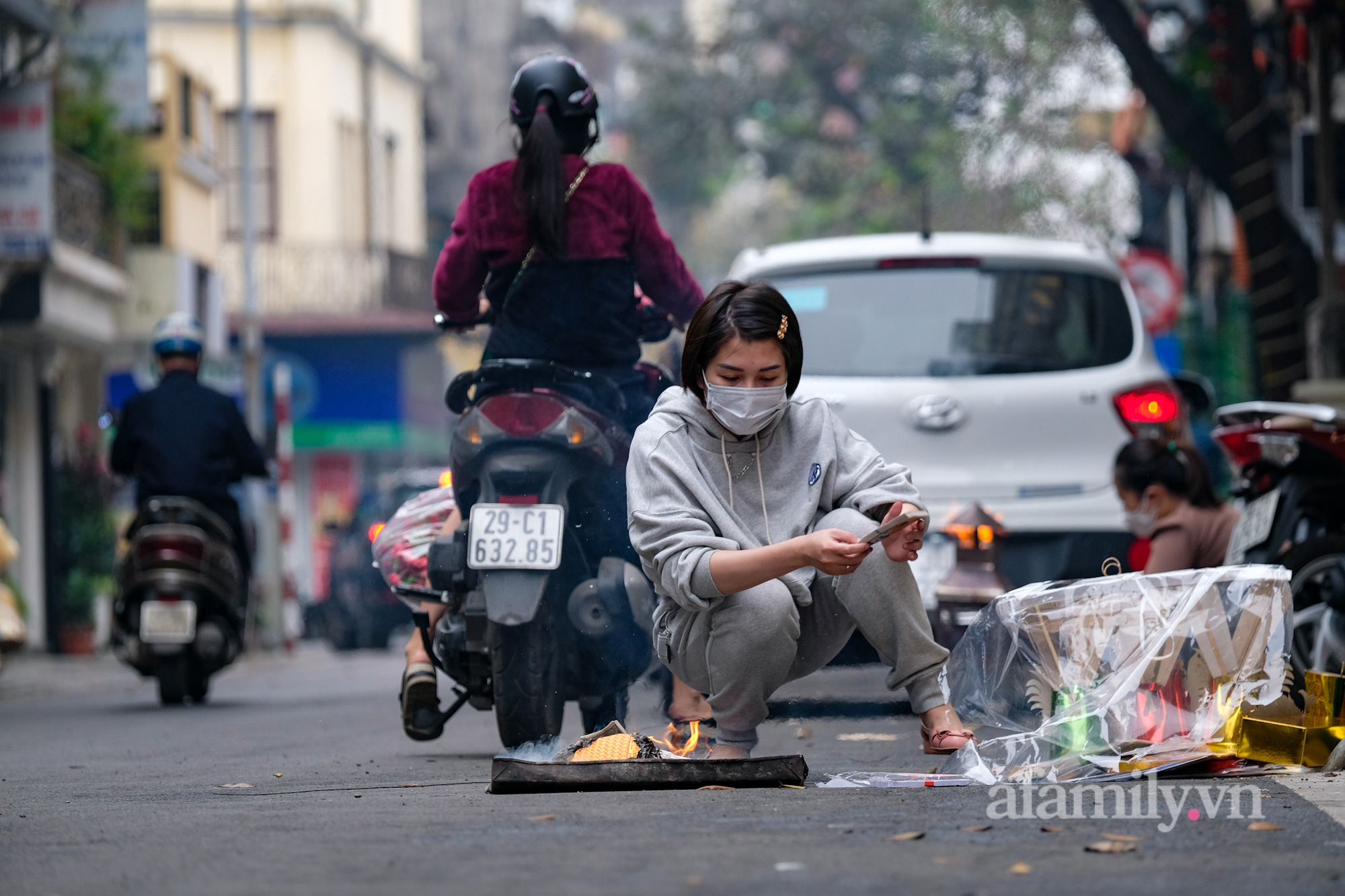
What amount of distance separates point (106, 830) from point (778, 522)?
170 cm

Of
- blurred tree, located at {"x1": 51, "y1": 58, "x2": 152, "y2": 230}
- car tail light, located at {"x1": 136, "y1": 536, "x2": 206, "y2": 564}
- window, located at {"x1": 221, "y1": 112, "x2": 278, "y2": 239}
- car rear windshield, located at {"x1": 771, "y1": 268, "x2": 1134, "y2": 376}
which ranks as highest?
window, located at {"x1": 221, "y1": 112, "x2": 278, "y2": 239}

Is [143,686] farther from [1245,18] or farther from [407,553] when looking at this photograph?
[1245,18]

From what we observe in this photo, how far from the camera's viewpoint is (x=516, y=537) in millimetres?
5363

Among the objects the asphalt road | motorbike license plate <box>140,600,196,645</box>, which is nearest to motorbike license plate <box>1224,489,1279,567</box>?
the asphalt road

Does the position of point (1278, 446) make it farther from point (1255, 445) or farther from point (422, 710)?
point (422, 710)

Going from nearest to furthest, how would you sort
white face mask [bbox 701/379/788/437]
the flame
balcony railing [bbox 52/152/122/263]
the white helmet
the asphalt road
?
the asphalt road → white face mask [bbox 701/379/788/437] → the flame → the white helmet → balcony railing [bbox 52/152/122/263]

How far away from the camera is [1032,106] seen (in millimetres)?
25250

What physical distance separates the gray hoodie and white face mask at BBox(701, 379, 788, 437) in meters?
0.09

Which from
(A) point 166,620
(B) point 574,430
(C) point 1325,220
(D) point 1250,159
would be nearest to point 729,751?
(B) point 574,430

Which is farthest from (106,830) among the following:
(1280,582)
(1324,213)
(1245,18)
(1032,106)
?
(1032,106)

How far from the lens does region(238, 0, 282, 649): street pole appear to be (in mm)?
19719

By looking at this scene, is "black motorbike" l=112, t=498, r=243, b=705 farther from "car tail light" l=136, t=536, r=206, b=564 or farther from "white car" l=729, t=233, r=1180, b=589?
"white car" l=729, t=233, r=1180, b=589

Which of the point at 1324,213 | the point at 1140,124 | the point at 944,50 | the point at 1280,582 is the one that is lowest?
the point at 1280,582

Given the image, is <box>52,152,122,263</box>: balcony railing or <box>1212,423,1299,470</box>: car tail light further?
<box>52,152,122,263</box>: balcony railing
